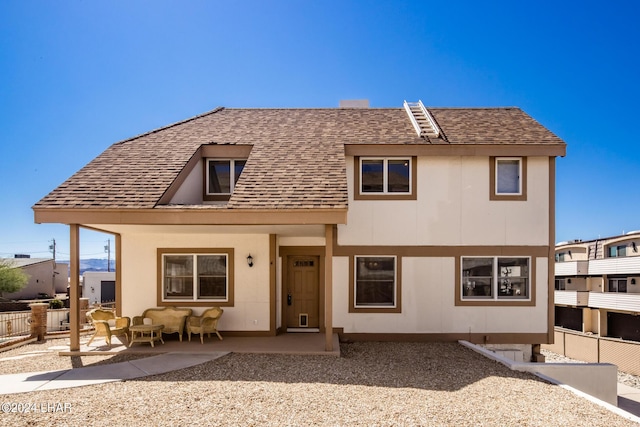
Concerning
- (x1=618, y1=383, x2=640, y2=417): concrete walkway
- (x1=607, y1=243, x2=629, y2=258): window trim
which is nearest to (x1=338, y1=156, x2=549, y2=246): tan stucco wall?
(x1=618, y1=383, x2=640, y2=417): concrete walkway

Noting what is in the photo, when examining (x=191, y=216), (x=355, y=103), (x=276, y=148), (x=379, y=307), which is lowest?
(x=379, y=307)

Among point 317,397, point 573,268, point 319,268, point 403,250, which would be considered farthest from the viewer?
point 573,268

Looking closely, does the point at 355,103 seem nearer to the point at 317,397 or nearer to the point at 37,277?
the point at 317,397

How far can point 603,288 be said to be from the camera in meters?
29.6

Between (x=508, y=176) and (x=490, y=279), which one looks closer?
(x=490, y=279)

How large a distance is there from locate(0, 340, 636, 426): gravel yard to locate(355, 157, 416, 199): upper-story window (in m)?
4.86

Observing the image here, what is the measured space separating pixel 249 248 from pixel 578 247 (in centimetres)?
3547

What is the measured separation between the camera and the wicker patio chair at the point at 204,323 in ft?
33.7

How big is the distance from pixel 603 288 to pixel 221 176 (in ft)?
103

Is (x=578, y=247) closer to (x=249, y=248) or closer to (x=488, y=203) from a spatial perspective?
(x=488, y=203)

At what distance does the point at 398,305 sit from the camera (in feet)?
37.0

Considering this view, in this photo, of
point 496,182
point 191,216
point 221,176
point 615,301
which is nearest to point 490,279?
point 496,182

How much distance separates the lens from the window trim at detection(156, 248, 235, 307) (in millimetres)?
11188

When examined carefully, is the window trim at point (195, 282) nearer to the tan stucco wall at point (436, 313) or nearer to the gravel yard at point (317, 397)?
the gravel yard at point (317, 397)
